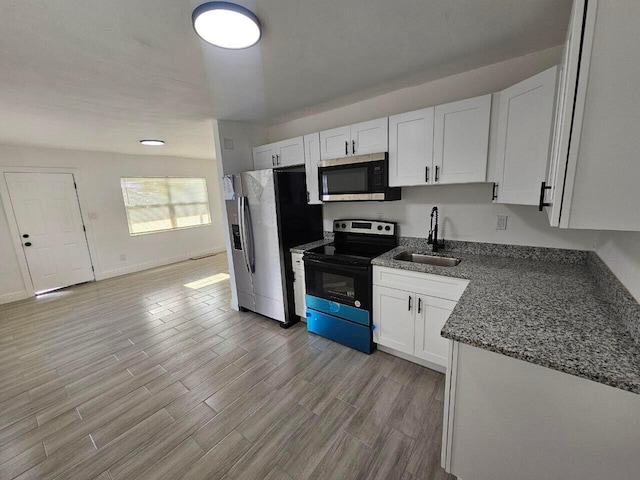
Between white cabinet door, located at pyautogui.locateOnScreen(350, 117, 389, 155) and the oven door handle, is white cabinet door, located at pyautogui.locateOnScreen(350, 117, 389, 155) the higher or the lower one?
the higher one

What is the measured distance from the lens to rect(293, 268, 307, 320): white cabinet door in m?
2.88

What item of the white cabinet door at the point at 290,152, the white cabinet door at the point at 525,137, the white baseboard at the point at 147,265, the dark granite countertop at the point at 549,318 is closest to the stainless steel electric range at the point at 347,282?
the dark granite countertop at the point at 549,318

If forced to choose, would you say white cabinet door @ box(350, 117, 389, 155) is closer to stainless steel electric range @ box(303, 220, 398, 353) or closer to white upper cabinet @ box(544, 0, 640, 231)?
stainless steel electric range @ box(303, 220, 398, 353)

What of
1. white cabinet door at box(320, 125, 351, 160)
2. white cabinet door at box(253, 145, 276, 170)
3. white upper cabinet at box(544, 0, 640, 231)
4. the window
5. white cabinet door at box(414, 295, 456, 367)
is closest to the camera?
white upper cabinet at box(544, 0, 640, 231)

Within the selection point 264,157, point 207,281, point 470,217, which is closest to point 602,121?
point 470,217

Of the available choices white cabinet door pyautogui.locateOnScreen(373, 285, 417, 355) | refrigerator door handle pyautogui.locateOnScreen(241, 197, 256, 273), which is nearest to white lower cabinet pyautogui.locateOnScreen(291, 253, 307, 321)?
refrigerator door handle pyautogui.locateOnScreen(241, 197, 256, 273)

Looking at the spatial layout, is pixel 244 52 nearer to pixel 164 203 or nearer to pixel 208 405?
pixel 208 405

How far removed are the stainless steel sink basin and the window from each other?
5539 millimetres

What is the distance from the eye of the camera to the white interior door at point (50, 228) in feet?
13.8

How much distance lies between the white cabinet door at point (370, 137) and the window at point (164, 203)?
512cm

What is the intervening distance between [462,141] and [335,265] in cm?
144

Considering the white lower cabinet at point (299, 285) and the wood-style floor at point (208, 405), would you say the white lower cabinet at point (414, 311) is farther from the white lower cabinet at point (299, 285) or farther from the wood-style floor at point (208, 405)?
the white lower cabinet at point (299, 285)

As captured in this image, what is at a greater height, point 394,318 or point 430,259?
point 430,259

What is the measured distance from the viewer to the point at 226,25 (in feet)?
4.37
